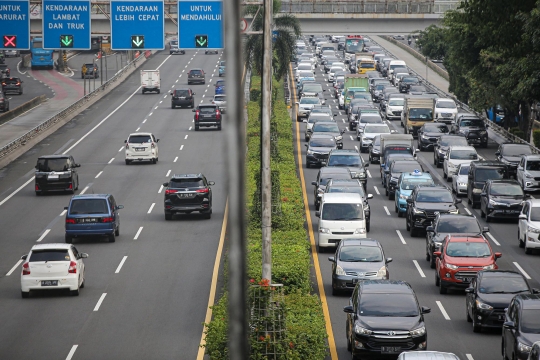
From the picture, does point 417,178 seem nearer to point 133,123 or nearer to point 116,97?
point 133,123

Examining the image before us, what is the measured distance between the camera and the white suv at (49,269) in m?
25.2

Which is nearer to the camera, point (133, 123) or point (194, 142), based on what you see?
point (194, 142)

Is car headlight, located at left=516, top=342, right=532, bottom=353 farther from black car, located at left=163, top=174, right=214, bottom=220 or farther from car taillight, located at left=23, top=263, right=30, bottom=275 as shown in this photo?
black car, located at left=163, top=174, right=214, bottom=220

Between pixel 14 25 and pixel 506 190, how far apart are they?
70.6ft

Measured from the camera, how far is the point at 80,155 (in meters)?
54.1

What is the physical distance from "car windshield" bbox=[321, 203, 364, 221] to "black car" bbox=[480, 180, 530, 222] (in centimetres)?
699

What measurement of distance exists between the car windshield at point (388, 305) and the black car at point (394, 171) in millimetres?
22050

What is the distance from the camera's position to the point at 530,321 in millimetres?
18422

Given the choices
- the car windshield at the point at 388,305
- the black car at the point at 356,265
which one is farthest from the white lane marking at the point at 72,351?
the black car at the point at 356,265

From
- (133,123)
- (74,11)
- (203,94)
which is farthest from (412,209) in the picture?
(203,94)

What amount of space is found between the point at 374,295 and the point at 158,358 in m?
4.44

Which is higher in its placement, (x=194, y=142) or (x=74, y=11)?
(x=74, y=11)

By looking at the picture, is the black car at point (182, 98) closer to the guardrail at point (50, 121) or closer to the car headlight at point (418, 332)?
the guardrail at point (50, 121)

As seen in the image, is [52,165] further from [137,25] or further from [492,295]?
[492,295]
